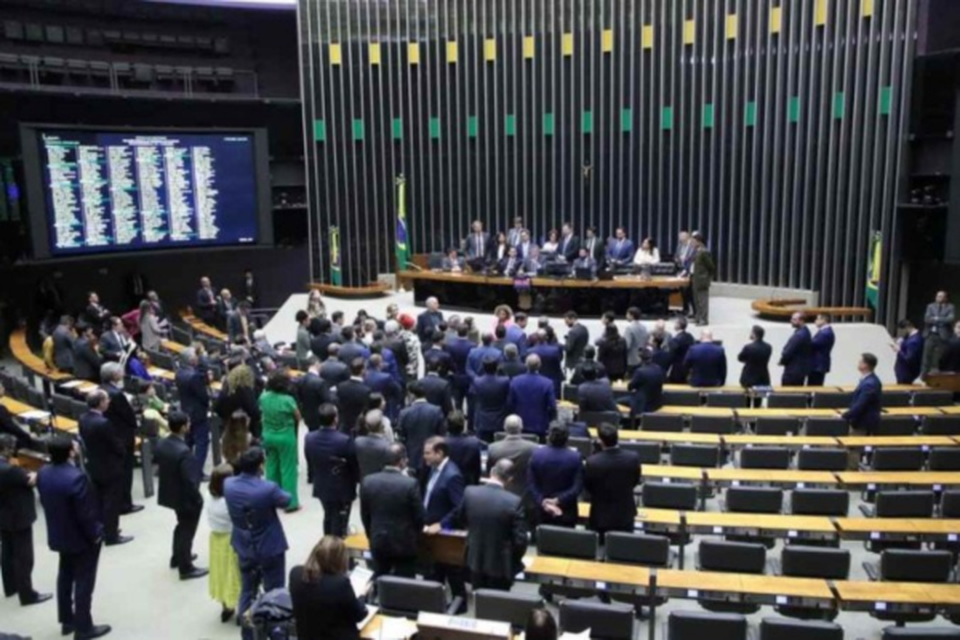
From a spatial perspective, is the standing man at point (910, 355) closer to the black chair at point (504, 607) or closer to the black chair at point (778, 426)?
the black chair at point (778, 426)

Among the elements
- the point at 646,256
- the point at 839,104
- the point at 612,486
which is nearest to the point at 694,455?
the point at 612,486

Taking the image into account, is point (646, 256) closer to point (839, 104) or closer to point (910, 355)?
point (839, 104)

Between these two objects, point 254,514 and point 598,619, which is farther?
point 254,514

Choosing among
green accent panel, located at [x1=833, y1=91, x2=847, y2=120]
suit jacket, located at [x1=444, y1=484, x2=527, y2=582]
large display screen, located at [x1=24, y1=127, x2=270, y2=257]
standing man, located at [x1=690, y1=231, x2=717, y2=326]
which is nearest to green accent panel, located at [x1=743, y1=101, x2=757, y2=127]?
green accent panel, located at [x1=833, y1=91, x2=847, y2=120]

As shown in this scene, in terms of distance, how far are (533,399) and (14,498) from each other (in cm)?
402

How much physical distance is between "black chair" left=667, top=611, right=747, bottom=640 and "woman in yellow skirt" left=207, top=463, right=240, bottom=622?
9.10ft

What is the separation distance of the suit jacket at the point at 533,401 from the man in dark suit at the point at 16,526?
3805 mm

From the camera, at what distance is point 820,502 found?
21.1 feet

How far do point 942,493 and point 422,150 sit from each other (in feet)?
45.6

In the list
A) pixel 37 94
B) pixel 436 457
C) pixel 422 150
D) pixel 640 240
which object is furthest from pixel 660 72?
pixel 436 457

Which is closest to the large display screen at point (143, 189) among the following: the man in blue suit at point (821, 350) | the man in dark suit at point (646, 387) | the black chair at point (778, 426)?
the man in dark suit at point (646, 387)

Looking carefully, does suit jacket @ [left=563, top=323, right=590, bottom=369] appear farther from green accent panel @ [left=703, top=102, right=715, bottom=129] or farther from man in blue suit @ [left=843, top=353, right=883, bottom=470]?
green accent panel @ [left=703, top=102, right=715, bottom=129]

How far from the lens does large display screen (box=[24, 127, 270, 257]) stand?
14570 millimetres

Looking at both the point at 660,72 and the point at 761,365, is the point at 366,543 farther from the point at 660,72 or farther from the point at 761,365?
the point at 660,72
